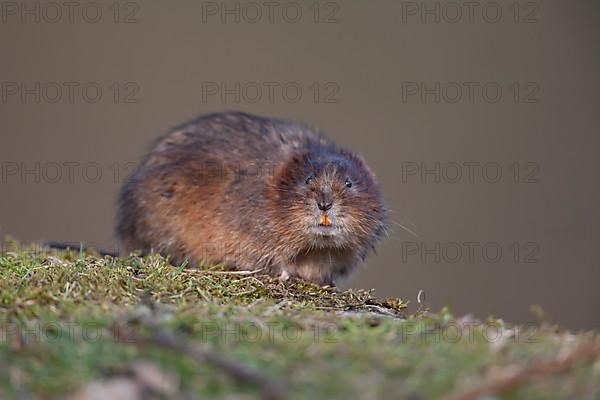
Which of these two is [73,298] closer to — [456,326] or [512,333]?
[456,326]

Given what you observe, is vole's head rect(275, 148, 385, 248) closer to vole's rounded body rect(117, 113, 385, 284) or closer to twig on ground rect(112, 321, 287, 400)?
vole's rounded body rect(117, 113, 385, 284)

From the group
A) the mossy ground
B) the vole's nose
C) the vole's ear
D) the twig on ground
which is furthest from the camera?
the vole's ear

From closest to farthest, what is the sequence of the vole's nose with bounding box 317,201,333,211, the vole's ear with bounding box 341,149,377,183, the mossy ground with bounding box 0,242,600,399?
the mossy ground with bounding box 0,242,600,399 → the vole's nose with bounding box 317,201,333,211 → the vole's ear with bounding box 341,149,377,183

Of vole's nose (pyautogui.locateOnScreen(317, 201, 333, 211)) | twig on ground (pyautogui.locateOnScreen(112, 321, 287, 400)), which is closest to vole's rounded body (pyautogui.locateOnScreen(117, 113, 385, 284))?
vole's nose (pyautogui.locateOnScreen(317, 201, 333, 211))

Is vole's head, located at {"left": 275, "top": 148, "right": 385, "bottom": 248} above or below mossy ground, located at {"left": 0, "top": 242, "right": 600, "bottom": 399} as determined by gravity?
above

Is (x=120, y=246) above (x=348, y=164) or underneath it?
underneath

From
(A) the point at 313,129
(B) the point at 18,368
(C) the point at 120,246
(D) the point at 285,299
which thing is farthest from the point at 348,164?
(B) the point at 18,368

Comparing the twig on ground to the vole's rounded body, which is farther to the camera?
the vole's rounded body

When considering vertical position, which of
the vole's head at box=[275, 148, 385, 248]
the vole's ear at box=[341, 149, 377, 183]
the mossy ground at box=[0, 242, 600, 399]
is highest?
the vole's ear at box=[341, 149, 377, 183]
